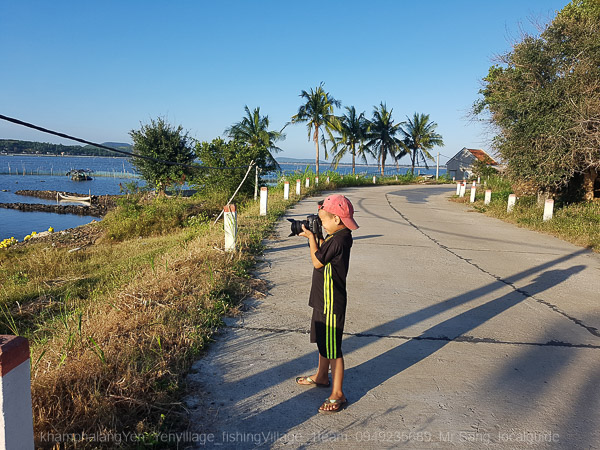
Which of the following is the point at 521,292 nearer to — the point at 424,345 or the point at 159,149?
the point at 424,345

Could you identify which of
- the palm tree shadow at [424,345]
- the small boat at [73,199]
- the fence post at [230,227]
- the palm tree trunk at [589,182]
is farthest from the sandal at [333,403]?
the small boat at [73,199]

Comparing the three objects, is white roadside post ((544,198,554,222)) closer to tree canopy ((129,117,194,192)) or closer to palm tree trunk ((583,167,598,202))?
palm tree trunk ((583,167,598,202))

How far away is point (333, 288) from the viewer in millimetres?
2959

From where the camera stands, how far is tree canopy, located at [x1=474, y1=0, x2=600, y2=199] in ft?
37.0

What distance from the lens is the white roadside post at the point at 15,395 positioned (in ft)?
5.61

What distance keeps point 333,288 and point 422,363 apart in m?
1.32

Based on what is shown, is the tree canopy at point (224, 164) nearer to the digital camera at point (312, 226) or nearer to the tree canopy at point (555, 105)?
the tree canopy at point (555, 105)

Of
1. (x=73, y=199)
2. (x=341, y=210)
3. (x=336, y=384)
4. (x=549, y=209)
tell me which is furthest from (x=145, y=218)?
(x=73, y=199)

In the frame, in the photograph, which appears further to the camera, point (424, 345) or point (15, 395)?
point (424, 345)

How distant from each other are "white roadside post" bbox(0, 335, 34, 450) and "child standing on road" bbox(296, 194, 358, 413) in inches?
68.5

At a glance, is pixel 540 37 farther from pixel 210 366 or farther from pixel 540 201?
pixel 210 366

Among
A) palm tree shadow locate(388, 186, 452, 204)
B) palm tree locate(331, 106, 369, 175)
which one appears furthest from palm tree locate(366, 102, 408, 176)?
palm tree shadow locate(388, 186, 452, 204)

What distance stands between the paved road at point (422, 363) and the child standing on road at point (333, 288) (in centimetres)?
24

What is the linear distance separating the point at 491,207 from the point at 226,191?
1148cm
